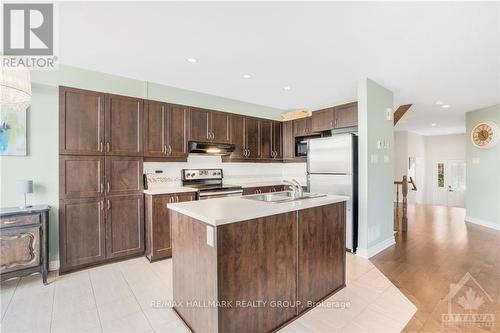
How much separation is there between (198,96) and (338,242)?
316 cm

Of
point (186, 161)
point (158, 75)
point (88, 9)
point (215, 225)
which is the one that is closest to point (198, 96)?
point (158, 75)

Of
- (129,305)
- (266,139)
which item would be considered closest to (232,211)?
(129,305)

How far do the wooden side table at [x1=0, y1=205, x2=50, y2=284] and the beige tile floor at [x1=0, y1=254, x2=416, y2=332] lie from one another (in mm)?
221

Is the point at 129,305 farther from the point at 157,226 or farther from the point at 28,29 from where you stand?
the point at 28,29

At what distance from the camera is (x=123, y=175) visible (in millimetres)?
3309

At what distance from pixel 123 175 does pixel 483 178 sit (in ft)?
23.1

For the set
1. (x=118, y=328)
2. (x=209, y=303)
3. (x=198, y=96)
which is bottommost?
(x=118, y=328)

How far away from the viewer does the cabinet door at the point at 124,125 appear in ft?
10.6

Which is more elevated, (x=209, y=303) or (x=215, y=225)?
(x=215, y=225)

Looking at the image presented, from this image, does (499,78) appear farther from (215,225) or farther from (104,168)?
(104,168)

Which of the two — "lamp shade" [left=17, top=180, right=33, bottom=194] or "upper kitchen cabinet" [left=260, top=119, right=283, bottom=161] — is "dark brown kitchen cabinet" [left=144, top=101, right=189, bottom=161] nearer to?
"lamp shade" [left=17, top=180, right=33, bottom=194]

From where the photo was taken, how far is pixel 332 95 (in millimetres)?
4309
